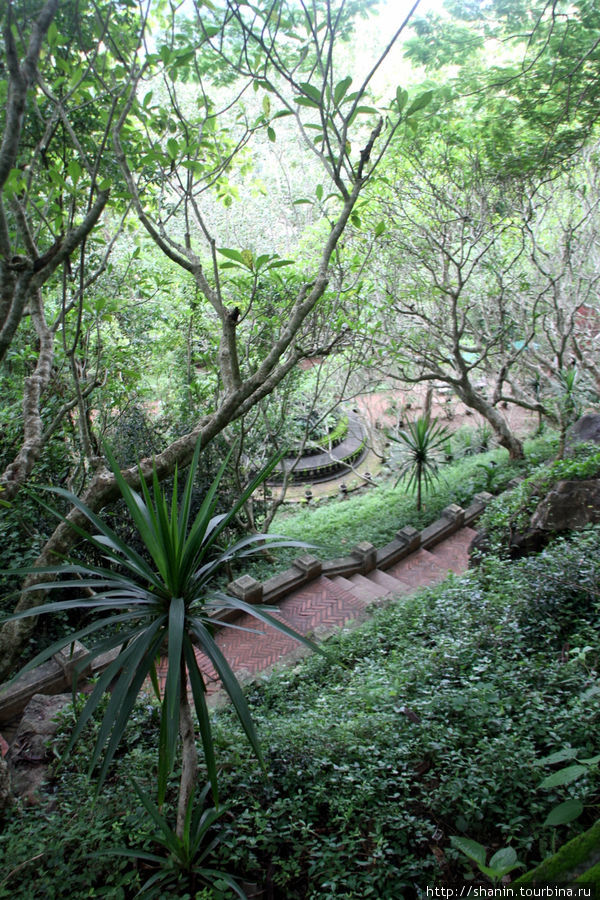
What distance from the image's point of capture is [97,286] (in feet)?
27.4

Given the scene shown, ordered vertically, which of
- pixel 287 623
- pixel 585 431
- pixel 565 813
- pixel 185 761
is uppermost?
pixel 585 431

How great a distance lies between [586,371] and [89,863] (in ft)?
38.4

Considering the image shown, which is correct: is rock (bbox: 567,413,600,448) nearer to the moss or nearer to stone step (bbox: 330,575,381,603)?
stone step (bbox: 330,575,381,603)

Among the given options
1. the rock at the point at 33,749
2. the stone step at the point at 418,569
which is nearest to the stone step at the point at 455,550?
the stone step at the point at 418,569

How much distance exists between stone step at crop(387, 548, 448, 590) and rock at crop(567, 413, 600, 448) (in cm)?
284

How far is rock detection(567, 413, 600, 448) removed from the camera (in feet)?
26.8

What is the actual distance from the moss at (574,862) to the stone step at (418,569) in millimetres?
5922

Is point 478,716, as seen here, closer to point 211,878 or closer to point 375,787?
point 375,787

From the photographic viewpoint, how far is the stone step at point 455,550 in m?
8.11

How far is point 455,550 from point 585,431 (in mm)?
2851

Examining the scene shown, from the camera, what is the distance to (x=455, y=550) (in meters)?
8.63

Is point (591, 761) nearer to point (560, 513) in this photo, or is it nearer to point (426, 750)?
point (426, 750)

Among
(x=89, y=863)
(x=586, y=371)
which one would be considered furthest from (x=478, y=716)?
(x=586, y=371)

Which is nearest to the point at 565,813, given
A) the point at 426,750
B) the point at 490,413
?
the point at 426,750
